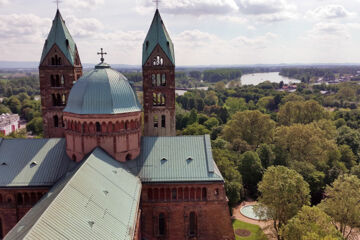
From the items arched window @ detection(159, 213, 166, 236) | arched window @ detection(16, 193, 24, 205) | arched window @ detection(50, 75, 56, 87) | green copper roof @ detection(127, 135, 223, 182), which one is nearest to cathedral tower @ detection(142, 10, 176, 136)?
green copper roof @ detection(127, 135, 223, 182)

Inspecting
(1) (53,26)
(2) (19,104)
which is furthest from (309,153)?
(2) (19,104)

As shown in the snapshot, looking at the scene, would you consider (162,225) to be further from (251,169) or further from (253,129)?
(253,129)

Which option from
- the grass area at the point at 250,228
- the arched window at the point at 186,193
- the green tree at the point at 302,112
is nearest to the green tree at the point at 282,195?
the grass area at the point at 250,228

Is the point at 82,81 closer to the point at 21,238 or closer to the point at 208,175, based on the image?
the point at 208,175

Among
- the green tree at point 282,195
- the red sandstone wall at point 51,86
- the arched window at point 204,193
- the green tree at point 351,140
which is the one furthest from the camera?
the green tree at point 351,140

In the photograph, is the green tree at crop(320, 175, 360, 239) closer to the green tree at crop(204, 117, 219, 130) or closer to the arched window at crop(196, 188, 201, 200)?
the arched window at crop(196, 188, 201, 200)

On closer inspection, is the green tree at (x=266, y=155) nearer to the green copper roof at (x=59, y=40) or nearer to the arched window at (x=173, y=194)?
the arched window at (x=173, y=194)

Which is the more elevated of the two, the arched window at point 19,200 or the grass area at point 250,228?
the arched window at point 19,200
